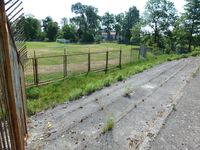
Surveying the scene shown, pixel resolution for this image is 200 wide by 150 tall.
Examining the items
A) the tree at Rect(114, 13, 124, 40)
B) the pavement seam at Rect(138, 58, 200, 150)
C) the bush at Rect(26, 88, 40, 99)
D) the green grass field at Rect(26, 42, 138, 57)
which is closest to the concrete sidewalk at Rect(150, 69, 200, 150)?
the pavement seam at Rect(138, 58, 200, 150)

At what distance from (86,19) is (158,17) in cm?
5254

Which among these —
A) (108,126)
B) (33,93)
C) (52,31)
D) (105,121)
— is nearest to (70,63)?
(33,93)

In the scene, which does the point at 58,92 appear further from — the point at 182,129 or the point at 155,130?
the point at 182,129

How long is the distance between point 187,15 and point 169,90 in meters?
35.8

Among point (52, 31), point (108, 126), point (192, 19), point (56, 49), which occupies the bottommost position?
Answer: point (56, 49)

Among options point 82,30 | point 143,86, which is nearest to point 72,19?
point 82,30

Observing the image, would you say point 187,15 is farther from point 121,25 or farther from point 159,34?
point 121,25

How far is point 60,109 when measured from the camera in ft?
22.6

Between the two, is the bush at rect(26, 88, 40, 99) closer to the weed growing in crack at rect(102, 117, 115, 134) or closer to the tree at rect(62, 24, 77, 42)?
the weed growing in crack at rect(102, 117, 115, 134)

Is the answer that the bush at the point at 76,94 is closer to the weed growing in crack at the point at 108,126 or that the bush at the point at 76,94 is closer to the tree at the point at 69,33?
the weed growing in crack at the point at 108,126

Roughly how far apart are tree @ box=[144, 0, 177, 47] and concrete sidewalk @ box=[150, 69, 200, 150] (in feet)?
140

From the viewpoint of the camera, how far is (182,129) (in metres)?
5.24

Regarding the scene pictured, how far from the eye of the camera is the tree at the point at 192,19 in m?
40.3

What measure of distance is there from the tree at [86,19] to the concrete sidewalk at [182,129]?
8084cm
